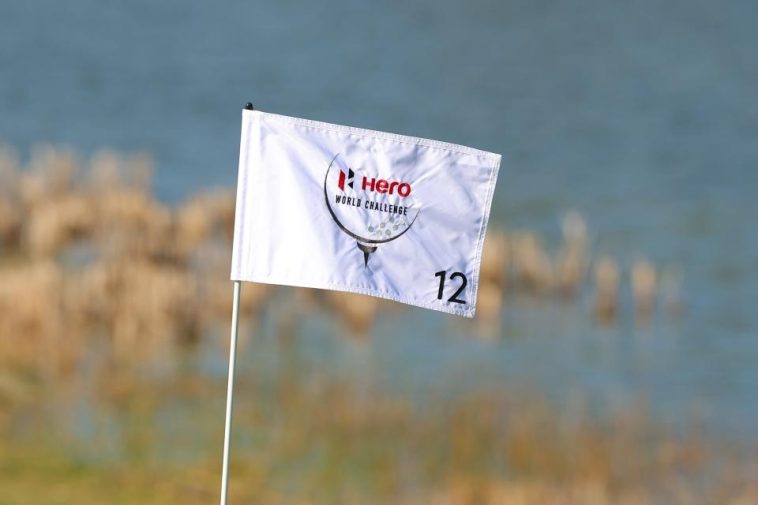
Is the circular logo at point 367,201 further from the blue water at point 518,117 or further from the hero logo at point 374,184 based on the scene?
the blue water at point 518,117

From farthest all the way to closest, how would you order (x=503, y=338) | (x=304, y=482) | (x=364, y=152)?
(x=503, y=338) → (x=304, y=482) → (x=364, y=152)

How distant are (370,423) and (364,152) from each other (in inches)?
216

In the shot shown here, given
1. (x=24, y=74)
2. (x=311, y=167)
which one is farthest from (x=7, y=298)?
Answer: (x=24, y=74)

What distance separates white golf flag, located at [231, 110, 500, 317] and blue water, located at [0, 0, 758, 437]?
21.2 ft

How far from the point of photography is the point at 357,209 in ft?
23.4

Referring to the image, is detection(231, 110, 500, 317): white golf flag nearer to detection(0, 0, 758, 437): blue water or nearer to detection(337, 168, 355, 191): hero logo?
detection(337, 168, 355, 191): hero logo

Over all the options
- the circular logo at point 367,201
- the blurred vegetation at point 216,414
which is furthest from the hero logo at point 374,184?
the blurred vegetation at point 216,414

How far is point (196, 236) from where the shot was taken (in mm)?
15758

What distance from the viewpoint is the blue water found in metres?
15.0

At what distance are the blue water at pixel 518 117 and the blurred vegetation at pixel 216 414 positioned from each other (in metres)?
0.76

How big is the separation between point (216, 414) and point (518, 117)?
596 inches

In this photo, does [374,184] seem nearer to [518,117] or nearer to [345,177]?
[345,177]

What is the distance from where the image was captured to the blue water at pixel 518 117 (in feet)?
49.1

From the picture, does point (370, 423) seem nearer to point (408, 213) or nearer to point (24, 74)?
point (408, 213)
